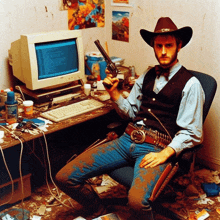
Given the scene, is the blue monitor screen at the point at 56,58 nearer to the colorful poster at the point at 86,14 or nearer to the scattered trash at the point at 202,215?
the colorful poster at the point at 86,14

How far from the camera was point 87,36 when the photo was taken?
3.24 meters

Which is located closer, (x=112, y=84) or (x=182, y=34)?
(x=182, y=34)

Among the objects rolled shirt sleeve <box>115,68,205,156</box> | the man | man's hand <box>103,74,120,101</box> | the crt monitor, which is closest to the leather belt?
the man

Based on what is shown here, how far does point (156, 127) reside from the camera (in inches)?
88.4

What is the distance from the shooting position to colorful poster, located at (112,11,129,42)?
3153 mm

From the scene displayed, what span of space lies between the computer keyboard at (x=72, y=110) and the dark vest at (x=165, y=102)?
0.38 m

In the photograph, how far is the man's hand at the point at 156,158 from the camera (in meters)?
2.05

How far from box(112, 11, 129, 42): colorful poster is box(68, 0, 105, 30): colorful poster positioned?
14 centimetres

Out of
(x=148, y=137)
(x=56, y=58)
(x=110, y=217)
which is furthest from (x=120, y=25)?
(x=110, y=217)

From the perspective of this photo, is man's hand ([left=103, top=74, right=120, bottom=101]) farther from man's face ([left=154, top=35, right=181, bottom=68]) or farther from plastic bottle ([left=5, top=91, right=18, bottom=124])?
plastic bottle ([left=5, top=91, right=18, bottom=124])

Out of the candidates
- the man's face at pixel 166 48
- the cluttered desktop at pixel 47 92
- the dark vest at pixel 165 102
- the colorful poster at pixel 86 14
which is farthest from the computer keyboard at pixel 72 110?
the colorful poster at pixel 86 14

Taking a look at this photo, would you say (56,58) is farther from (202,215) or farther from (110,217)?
(202,215)

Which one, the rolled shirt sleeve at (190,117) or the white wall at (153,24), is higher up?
the white wall at (153,24)

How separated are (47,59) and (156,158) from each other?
1088mm
